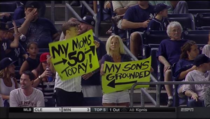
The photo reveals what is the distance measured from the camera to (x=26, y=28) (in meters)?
11.7

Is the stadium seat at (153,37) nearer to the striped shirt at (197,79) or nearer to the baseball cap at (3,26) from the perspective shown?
the striped shirt at (197,79)

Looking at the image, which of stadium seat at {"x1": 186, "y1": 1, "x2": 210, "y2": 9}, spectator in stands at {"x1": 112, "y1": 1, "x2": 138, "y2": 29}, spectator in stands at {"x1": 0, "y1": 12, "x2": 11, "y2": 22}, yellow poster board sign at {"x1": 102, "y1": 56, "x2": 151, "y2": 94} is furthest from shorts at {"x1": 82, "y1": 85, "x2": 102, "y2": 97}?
stadium seat at {"x1": 186, "y1": 1, "x2": 210, "y2": 9}

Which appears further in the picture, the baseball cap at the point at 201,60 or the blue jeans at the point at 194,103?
the baseball cap at the point at 201,60

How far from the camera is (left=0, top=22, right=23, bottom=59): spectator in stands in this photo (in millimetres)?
11359

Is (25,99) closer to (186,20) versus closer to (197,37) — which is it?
(197,37)

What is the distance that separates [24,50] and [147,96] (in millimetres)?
1980

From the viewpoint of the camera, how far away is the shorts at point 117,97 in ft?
32.4

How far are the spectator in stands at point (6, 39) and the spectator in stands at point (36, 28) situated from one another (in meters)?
0.17

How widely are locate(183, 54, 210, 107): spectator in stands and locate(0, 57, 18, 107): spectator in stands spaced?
90.5 inches

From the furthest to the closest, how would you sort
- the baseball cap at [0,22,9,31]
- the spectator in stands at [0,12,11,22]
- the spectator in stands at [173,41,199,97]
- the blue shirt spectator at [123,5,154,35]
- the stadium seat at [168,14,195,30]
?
the stadium seat at [168,14,195,30], the spectator in stands at [0,12,11,22], the blue shirt spectator at [123,5,154,35], the baseball cap at [0,22,9,31], the spectator in stands at [173,41,199,97]

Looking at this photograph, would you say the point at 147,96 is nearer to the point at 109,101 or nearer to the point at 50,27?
the point at 109,101

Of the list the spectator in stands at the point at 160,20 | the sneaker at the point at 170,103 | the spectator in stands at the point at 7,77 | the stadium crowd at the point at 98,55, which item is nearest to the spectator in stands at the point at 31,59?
the stadium crowd at the point at 98,55

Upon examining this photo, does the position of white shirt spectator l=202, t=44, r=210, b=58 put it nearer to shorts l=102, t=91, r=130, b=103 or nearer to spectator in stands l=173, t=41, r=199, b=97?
spectator in stands l=173, t=41, r=199, b=97

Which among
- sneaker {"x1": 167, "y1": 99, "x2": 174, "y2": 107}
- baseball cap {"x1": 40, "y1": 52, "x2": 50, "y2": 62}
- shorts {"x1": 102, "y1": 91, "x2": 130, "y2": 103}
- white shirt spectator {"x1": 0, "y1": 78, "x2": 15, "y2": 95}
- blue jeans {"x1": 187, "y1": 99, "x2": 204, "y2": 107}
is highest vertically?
baseball cap {"x1": 40, "y1": 52, "x2": 50, "y2": 62}
